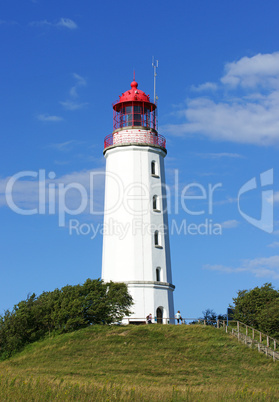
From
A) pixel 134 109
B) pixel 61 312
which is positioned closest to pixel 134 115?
pixel 134 109

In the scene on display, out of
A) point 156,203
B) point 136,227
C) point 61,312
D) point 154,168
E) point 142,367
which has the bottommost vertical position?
point 142,367

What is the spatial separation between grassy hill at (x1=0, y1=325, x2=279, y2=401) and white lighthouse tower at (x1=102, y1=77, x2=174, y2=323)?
4750 mm

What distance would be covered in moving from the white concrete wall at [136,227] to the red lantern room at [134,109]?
2237 mm

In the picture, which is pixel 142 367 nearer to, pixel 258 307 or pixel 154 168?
pixel 258 307

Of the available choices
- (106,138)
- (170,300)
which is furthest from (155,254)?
(106,138)

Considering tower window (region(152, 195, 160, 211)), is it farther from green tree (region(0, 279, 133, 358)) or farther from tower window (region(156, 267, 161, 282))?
green tree (region(0, 279, 133, 358))

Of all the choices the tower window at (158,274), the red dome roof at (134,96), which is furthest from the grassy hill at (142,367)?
the red dome roof at (134,96)

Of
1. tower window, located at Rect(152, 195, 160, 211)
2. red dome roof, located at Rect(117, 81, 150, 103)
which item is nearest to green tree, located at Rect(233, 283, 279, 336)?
tower window, located at Rect(152, 195, 160, 211)

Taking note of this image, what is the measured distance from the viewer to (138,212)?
133 ft

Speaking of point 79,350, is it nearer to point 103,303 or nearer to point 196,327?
point 103,303

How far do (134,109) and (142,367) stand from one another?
2188cm

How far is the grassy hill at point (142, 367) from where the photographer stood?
18.4 m

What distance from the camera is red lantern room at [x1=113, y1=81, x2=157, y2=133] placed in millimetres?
42875

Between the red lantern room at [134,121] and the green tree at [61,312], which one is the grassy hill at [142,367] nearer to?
the green tree at [61,312]
